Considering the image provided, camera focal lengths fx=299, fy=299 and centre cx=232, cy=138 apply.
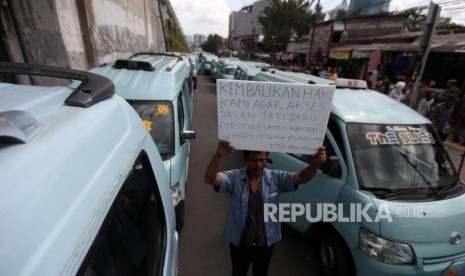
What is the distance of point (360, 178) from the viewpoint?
Answer: 3111mm

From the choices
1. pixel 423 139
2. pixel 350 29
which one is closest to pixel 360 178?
pixel 423 139

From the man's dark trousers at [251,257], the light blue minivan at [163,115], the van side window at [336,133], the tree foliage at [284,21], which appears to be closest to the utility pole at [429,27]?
the van side window at [336,133]

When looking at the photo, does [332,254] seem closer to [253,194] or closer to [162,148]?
[253,194]

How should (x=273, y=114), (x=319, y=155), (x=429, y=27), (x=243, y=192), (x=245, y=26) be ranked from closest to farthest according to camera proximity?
(x=273, y=114), (x=319, y=155), (x=243, y=192), (x=429, y=27), (x=245, y=26)

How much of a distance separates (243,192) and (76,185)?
169 cm

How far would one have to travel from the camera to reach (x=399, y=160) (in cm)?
324

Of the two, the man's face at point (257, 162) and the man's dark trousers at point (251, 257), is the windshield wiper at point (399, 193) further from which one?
the man's face at point (257, 162)

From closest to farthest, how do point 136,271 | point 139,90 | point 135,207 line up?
point 136,271, point 135,207, point 139,90

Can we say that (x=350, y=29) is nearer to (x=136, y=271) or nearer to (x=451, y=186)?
(x=451, y=186)

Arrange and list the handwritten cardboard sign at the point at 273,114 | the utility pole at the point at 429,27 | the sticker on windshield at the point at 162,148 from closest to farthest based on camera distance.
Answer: the handwritten cardboard sign at the point at 273,114 < the sticker on windshield at the point at 162,148 < the utility pole at the point at 429,27

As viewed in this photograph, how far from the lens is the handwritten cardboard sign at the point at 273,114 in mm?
2049

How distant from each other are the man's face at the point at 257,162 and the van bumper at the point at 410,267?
1375mm

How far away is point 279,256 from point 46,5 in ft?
22.4

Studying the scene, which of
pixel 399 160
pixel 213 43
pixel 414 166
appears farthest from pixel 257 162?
pixel 213 43
